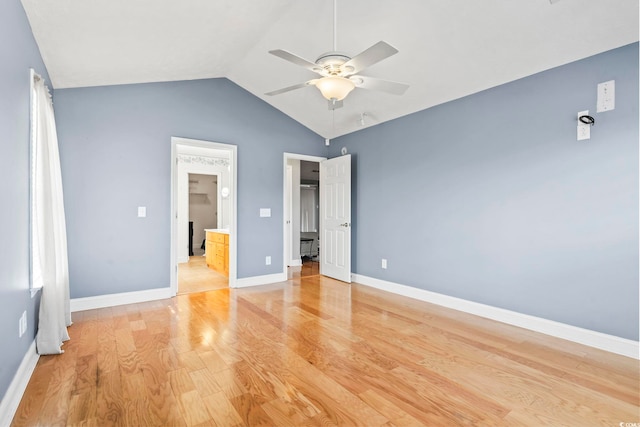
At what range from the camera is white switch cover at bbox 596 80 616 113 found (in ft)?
8.50

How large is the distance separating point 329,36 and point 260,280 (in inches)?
137

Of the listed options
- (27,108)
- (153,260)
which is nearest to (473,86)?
(27,108)

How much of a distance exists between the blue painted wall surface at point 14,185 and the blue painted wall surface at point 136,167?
1.27 metres

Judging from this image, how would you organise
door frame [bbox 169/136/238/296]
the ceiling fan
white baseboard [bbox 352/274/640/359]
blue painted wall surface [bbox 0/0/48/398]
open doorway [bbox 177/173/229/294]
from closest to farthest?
blue painted wall surface [bbox 0/0/48/398] → the ceiling fan → white baseboard [bbox 352/274/640/359] → door frame [bbox 169/136/238/296] → open doorway [bbox 177/173/229/294]

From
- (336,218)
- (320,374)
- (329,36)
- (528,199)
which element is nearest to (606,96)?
(528,199)

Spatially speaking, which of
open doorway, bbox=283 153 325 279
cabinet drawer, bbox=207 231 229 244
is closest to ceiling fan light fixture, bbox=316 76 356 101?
open doorway, bbox=283 153 325 279

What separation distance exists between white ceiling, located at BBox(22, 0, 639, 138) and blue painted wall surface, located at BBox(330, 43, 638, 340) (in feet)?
0.97

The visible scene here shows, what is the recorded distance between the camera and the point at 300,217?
796 cm

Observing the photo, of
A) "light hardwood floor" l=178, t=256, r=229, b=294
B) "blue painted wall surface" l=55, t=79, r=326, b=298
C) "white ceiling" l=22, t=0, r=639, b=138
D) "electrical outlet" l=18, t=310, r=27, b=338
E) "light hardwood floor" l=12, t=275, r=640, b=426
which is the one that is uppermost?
"white ceiling" l=22, t=0, r=639, b=138

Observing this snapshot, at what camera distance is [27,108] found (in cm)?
228

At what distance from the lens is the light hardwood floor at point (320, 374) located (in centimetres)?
176

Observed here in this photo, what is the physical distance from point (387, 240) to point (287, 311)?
1867 millimetres

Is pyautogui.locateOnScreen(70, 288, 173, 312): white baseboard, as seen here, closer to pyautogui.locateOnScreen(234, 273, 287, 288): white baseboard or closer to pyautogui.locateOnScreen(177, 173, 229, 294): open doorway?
pyautogui.locateOnScreen(234, 273, 287, 288): white baseboard

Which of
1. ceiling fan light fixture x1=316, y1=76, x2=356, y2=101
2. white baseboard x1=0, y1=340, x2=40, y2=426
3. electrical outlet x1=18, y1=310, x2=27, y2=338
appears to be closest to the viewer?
white baseboard x1=0, y1=340, x2=40, y2=426
